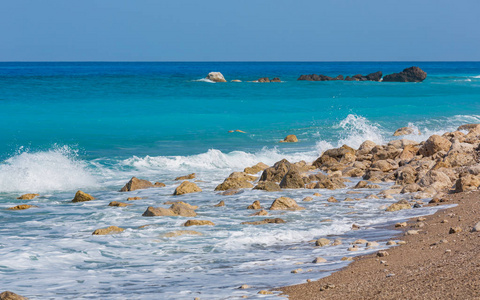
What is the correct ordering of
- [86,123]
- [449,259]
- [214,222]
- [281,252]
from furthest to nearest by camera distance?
[86,123]
[214,222]
[281,252]
[449,259]

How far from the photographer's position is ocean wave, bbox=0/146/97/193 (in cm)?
1248

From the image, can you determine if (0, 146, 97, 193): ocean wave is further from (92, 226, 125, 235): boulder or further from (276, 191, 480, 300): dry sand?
(276, 191, 480, 300): dry sand

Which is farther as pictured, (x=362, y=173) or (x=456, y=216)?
(x=362, y=173)

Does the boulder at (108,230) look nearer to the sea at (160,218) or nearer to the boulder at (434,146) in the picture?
the sea at (160,218)

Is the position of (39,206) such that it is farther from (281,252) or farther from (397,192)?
Result: (397,192)

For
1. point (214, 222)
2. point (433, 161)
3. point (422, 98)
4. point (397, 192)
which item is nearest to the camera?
point (214, 222)

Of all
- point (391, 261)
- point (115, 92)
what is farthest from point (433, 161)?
point (115, 92)

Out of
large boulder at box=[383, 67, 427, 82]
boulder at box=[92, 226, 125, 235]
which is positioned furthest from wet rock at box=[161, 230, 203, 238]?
large boulder at box=[383, 67, 427, 82]

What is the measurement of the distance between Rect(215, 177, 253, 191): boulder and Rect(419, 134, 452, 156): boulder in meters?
4.61

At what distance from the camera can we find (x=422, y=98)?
42.6 metres

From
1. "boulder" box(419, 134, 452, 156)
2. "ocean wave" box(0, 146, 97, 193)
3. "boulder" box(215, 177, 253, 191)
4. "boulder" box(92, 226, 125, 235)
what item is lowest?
"ocean wave" box(0, 146, 97, 193)

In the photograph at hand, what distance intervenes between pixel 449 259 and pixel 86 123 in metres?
24.0

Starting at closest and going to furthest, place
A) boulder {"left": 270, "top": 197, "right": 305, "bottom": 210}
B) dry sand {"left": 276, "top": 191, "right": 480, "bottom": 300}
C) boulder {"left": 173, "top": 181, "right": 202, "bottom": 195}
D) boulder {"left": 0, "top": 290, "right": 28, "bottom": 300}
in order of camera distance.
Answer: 1. dry sand {"left": 276, "top": 191, "right": 480, "bottom": 300}
2. boulder {"left": 0, "top": 290, "right": 28, "bottom": 300}
3. boulder {"left": 270, "top": 197, "right": 305, "bottom": 210}
4. boulder {"left": 173, "top": 181, "right": 202, "bottom": 195}

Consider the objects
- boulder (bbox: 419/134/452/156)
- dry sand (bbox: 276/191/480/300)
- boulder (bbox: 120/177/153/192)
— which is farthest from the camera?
boulder (bbox: 419/134/452/156)
